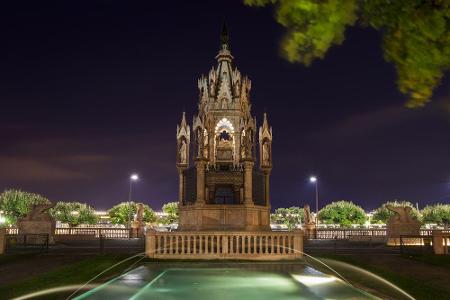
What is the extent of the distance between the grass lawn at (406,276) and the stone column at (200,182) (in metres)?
13.4

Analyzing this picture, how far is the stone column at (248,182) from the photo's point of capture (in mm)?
34041

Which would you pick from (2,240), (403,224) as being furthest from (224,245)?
(403,224)

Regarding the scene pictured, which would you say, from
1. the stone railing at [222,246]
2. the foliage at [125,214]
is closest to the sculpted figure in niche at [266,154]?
the stone railing at [222,246]

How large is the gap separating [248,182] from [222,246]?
13.4m

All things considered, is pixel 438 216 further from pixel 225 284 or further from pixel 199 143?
pixel 225 284

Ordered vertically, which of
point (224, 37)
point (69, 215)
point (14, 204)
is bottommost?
point (69, 215)

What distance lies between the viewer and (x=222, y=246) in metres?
21.7

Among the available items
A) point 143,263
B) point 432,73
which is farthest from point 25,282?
point 432,73

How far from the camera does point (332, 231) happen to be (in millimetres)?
47500

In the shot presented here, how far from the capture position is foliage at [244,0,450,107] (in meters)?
5.36

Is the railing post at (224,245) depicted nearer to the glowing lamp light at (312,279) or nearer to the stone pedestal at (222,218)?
the glowing lamp light at (312,279)

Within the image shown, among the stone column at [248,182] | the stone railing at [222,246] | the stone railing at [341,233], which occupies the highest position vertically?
the stone column at [248,182]

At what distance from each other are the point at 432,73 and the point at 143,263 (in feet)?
53.8

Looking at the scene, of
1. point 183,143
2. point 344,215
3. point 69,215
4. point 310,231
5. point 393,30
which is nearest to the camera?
point 393,30
